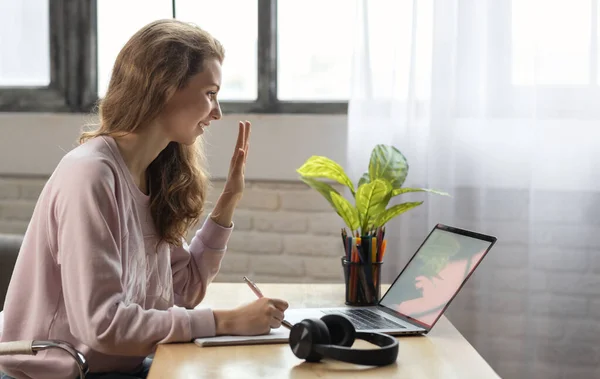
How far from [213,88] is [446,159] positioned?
1.05 metres

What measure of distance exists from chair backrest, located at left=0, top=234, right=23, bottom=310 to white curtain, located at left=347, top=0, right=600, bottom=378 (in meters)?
1.06

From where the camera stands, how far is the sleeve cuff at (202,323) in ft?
4.83

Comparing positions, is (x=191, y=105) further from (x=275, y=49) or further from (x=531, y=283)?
(x=531, y=283)

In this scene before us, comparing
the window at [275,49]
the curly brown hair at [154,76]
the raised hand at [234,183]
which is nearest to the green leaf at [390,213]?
the raised hand at [234,183]

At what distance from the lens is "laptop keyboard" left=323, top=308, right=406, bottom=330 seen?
63.5 inches

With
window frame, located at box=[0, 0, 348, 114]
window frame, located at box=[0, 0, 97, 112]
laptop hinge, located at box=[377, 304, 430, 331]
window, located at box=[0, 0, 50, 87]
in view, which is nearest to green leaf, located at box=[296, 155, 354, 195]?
laptop hinge, located at box=[377, 304, 430, 331]

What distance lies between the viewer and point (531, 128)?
246cm

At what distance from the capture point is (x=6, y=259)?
1957 mm

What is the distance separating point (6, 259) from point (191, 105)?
0.67 m

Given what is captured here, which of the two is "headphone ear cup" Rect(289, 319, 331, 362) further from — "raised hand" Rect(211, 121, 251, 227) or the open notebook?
"raised hand" Rect(211, 121, 251, 227)

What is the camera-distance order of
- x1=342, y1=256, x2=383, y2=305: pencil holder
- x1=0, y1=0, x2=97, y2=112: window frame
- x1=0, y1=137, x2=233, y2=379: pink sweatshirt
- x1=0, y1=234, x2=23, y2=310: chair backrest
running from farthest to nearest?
1. x1=0, y1=0, x2=97, y2=112: window frame
2. x1=0, y1=234, x2=23, y2=310: chair backrest
3. x1=342, y1=256, x2=383, y2=305: pencil holder
4. x1=0, y1=137, x2=233, y2=379: pink sweatshirt

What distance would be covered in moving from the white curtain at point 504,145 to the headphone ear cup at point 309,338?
1.20m

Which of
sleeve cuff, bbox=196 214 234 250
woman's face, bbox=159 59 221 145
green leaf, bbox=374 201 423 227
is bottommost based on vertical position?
sleeve cuff, bbox=196 214 234 250

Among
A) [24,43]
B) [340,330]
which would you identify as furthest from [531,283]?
[24,43]
